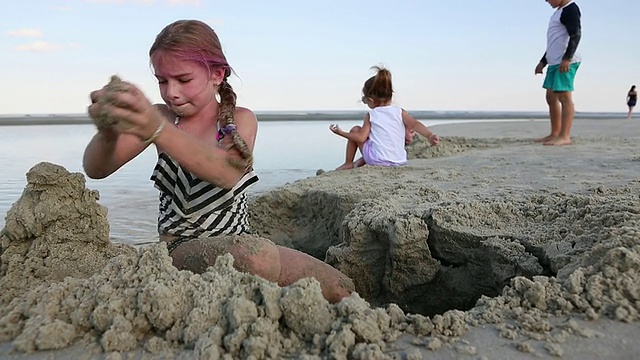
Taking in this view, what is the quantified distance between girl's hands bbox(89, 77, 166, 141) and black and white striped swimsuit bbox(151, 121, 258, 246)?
0.69 meters

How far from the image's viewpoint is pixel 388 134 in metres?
5.12

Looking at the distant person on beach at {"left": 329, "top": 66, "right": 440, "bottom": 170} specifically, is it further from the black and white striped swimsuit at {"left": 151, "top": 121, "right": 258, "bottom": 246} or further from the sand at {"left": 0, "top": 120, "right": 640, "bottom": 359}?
the black and white striped swimsuit at {"left": 151, "top": 121, "right": 258, "bottom": 246}

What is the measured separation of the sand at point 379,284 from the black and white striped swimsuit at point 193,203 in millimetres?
281

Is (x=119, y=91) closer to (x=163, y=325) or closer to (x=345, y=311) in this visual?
(x=163, y=325)

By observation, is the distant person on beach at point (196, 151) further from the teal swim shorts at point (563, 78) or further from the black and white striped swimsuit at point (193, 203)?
the teal swim shorts at point (563, 78)

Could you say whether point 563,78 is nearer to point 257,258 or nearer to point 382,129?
point 382,129

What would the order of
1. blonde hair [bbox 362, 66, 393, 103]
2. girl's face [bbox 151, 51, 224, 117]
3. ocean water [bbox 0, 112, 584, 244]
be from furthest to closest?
blonde hair [bbox 362, 66, 393, 103] < ocean water [bbox 0, 112, 584, 244] < girl's face [bbox 151, 51, 224, 117]

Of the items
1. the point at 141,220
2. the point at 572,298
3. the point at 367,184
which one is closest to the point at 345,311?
the point at 572,298

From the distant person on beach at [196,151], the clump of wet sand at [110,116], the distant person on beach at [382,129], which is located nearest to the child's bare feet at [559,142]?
the distant person on beach at [382,129]

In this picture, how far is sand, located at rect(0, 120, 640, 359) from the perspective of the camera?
1328 millimetres

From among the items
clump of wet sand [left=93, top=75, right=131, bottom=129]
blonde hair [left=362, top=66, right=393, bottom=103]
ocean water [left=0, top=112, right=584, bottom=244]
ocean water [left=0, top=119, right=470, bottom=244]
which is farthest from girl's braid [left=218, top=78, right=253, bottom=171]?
blonde hair [left=362, top=66, right=393, bottom=103]

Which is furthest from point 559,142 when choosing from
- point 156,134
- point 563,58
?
point 156,134

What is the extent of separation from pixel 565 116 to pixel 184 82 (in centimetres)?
512

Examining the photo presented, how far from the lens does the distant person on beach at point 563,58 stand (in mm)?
5844
